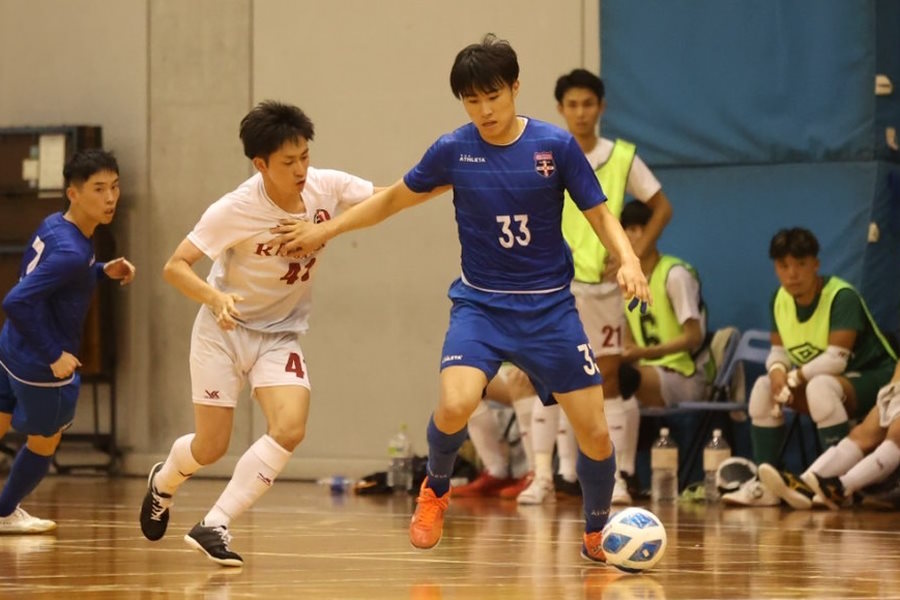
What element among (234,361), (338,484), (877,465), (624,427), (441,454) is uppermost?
(234,361)

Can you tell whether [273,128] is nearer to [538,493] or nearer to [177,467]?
[177,467]

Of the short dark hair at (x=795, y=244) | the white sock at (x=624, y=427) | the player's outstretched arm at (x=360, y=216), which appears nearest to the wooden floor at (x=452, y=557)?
the white sock at (x=624, y=427)

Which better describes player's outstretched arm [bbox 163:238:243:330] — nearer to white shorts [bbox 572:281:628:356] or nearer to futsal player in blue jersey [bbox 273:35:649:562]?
futsal player in blue jersey [bbox 273:35:649:562]

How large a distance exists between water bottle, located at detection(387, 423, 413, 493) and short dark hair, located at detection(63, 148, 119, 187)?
4037mm

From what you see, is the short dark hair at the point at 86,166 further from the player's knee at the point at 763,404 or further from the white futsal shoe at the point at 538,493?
the player's knee at the point at 763,404

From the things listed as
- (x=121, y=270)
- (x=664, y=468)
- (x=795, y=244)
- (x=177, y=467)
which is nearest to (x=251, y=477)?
(x=177, y=467)

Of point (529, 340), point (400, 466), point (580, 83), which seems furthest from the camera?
point (400, 466)

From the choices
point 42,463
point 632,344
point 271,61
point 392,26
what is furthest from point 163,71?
point 42,463

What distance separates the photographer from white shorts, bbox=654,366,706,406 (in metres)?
9.81

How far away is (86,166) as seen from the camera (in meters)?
7.12

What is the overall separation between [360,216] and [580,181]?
847 millimetres

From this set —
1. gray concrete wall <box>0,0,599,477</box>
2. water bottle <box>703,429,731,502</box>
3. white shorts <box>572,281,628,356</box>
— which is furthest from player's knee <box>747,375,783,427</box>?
gray concrete wall <box>0,0,599,477</box>

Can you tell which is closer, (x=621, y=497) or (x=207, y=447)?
(x=207, y=447)

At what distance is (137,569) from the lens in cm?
567
